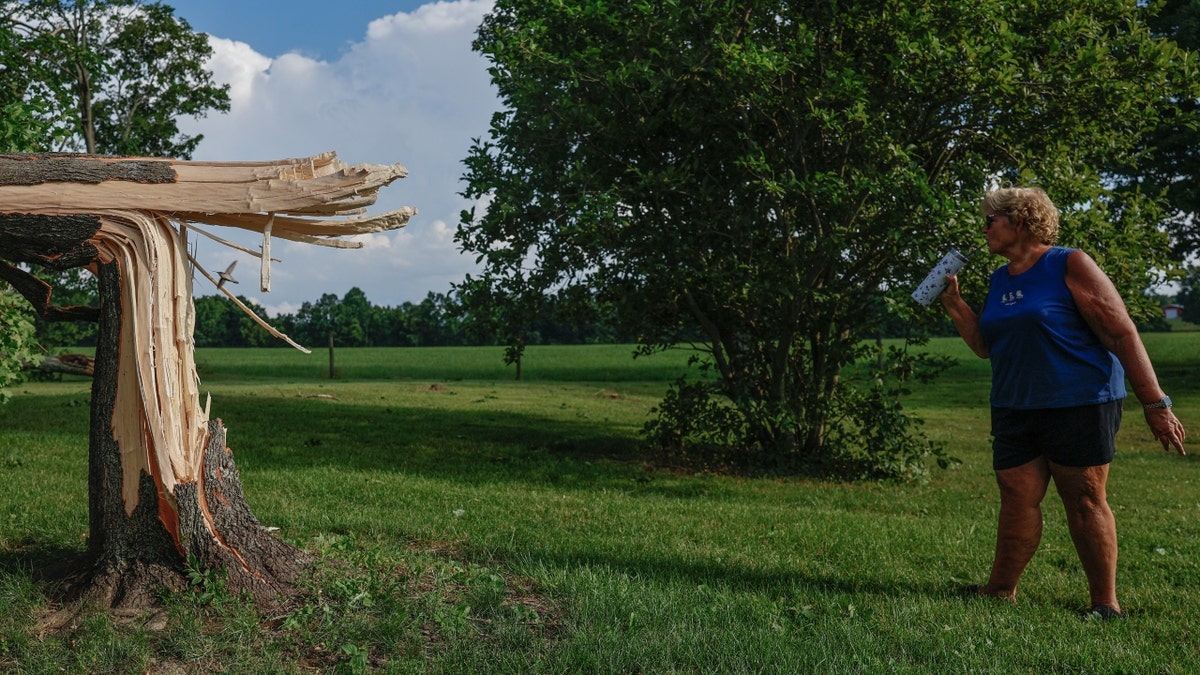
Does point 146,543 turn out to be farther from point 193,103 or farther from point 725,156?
point 193,103

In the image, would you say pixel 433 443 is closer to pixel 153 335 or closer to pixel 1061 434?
pixel 153 335

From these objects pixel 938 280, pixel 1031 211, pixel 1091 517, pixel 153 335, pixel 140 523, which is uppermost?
pixel 1031 211

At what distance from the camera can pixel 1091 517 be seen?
18.7 feet

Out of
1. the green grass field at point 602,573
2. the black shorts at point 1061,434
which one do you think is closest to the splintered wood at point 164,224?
the green grass field at point 602,573

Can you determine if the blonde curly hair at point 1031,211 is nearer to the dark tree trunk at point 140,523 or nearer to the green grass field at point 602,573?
the green grass field at point 602,573

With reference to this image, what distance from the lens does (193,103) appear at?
97.8 feet

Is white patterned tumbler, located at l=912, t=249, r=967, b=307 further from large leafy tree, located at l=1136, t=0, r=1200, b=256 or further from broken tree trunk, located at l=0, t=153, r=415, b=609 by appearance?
large leafy tree, located at l=1136, t=0, r=1200, b=256

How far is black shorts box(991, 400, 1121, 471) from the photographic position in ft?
18.2

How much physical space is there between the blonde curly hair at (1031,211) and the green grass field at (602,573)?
251 centimetres

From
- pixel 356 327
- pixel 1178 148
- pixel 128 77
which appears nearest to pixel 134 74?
pixel 128 77

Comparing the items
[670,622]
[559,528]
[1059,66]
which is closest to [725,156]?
[1059,66]

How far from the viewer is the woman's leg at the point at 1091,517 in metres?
5.64

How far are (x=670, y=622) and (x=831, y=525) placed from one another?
13.0 feet

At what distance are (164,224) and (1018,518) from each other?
6.01m
